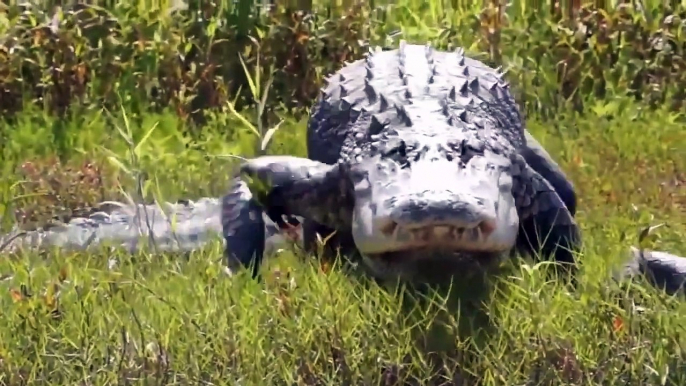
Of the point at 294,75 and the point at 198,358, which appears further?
the point at 294,75

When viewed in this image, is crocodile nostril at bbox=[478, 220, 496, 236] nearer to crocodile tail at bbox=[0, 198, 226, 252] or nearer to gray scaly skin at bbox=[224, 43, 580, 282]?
gray scaly skin at bbox=[224, 43, 580, 282]

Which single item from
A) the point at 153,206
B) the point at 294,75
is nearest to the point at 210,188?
the point at 153,206

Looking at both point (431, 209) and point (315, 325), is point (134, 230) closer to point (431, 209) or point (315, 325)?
point (315, 325)

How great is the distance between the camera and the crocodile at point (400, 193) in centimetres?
242

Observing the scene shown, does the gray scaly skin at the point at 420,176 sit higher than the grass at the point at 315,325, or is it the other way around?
the gray scaly skin at the point at 420,176

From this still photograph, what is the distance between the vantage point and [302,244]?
10.7 ft

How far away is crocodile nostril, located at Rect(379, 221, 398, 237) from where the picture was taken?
2389 millimetres

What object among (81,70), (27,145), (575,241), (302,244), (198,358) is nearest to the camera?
(198,358)

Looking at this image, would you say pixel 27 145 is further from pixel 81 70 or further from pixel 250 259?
pixel 250 259

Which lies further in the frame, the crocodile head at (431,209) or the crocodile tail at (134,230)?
the crocodile tail at (134,230)

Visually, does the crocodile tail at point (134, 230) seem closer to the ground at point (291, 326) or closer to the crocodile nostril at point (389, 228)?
the ground at point (291, 326)

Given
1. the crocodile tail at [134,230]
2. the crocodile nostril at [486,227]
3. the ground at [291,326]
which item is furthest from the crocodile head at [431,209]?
the crocodile tail at [134,230]

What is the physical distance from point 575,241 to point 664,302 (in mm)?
524

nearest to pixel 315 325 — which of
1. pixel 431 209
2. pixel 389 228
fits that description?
pixel 389 228
